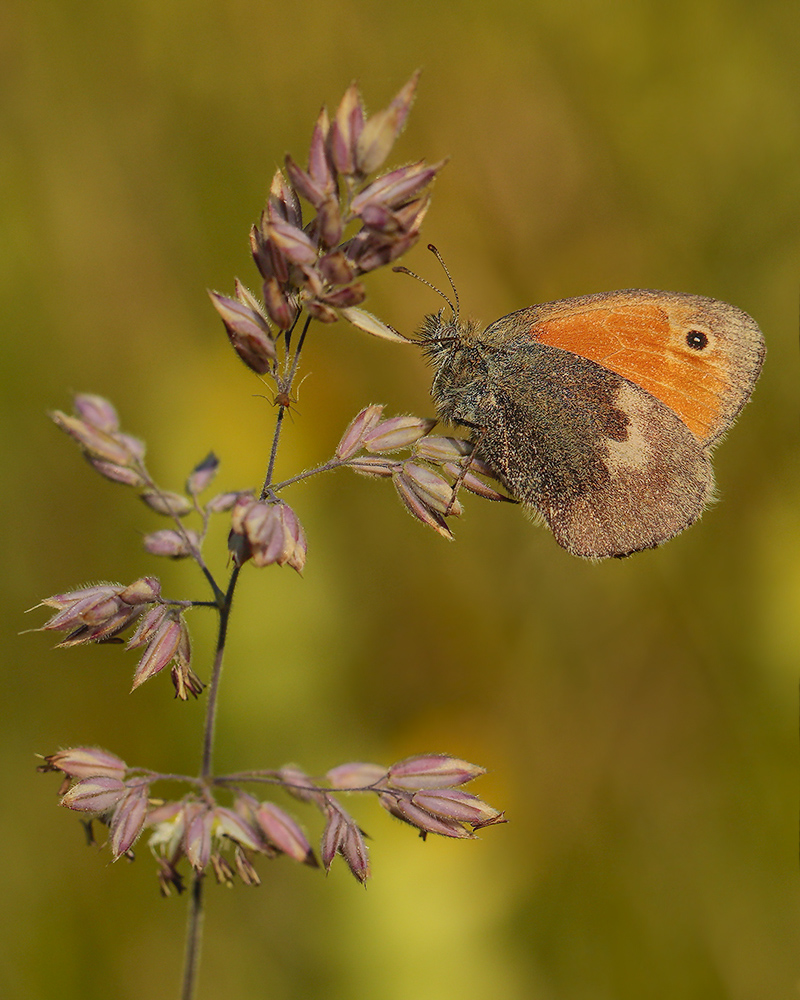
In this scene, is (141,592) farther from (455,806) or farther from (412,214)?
(412,214)

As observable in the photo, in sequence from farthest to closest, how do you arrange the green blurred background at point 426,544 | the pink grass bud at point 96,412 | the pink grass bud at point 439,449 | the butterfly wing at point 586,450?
the green blurred background at point 426,544, the butterfly wing at point 586,450, the pink grass bud at point 439,449, the pink grass bud at point 96,412

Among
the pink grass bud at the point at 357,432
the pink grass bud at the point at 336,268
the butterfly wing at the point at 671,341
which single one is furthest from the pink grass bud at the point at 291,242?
the butterfly wing at the point at 671,341

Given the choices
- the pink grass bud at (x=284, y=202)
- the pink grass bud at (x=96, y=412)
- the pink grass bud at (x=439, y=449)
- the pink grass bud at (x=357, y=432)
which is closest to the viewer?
the pink grass bud at (x=96, y=412)

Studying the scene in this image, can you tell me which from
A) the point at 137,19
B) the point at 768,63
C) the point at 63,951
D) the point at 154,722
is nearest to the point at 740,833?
the point at 154,722

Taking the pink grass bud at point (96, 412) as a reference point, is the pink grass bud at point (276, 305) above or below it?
above

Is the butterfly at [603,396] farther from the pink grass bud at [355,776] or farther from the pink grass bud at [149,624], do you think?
the pink grass bud at [149,624]

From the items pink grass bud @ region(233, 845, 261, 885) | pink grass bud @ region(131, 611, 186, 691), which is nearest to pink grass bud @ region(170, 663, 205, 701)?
pink grass bud @ region(131, 611, 186, 691)

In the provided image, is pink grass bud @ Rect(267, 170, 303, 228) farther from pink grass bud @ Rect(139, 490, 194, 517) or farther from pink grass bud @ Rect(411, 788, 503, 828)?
pink grass bud @ Rect(411, 788, 503, 828)
